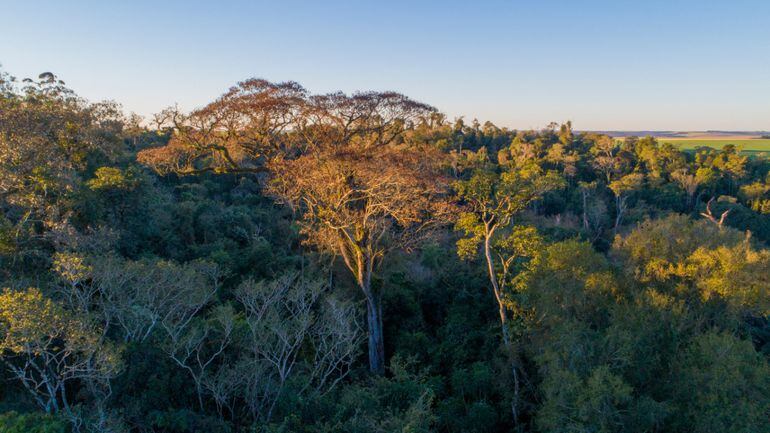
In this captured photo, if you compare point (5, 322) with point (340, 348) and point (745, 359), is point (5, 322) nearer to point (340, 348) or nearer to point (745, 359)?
point (340, 348)

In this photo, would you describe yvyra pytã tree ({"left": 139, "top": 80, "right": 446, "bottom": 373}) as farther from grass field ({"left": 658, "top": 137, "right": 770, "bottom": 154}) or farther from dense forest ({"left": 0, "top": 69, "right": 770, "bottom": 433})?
grass field ({"left": 658, "top": 137, "right": 770, "bottom": 154})

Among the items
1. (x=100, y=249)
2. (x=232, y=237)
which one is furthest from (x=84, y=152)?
(x=232, y=237)

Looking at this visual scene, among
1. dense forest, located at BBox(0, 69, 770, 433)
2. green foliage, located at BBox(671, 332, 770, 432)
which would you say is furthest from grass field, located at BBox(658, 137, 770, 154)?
green foliage, located at BBox(671, 332, 770, 432)

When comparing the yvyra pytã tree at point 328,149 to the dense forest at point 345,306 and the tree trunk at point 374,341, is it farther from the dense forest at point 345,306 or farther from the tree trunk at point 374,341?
the tree trunk at point 374,341

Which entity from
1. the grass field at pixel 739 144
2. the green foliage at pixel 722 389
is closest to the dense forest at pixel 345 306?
the green foliage at pixel 722 389

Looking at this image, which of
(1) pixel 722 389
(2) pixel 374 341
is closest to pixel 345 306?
(2) pixel 374 341

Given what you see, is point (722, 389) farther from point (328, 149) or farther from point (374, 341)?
point (328, 149)
